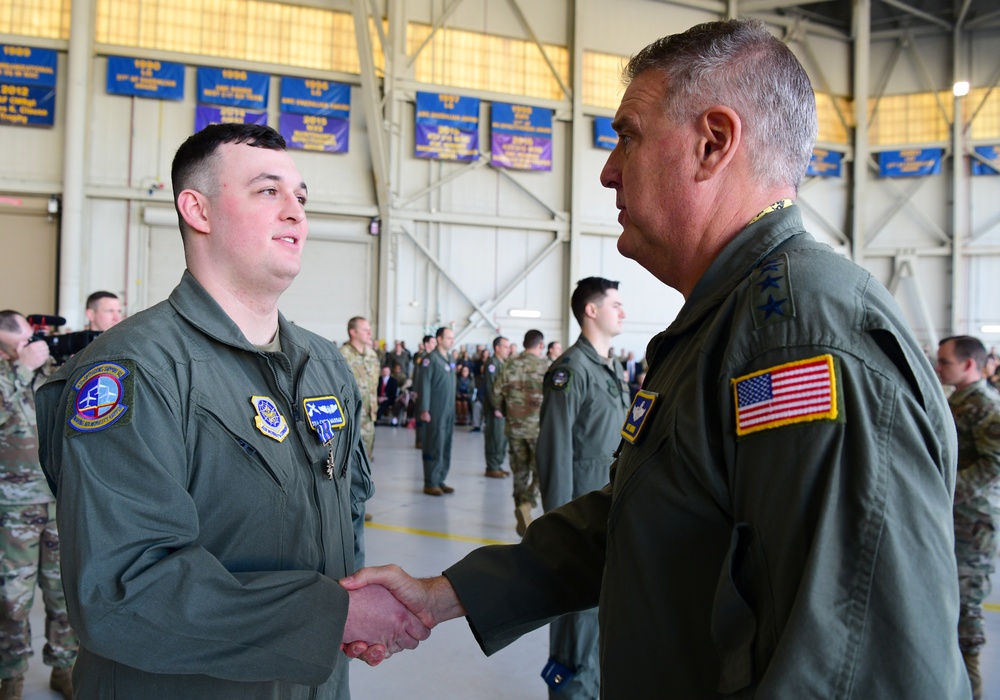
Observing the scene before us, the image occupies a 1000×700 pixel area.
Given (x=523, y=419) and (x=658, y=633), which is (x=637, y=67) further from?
(x=523, y=419)

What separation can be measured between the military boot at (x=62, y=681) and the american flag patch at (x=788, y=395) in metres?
3.68

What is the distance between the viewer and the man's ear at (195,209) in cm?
168

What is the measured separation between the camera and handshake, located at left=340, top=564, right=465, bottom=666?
5.19ft

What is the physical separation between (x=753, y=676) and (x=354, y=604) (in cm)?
99

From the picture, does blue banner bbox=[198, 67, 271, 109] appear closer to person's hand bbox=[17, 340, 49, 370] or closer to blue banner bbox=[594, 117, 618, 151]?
blue banner bbox=[594, 117, 618, 151]

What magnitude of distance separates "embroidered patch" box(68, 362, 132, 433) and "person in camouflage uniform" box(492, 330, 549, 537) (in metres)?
5.36

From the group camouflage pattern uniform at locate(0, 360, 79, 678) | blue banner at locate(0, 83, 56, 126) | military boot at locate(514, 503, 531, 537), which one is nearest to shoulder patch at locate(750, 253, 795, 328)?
camouflage pattern uniform at locate(0, 360, 79, 678)

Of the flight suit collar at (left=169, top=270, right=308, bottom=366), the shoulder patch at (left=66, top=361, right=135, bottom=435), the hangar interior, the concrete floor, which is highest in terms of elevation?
the hangar interior

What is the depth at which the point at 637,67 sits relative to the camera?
1.32 metres

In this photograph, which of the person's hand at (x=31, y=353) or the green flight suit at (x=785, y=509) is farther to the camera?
the person's hand at (x=31, y=353)

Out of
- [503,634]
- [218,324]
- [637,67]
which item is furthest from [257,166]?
[503,634]

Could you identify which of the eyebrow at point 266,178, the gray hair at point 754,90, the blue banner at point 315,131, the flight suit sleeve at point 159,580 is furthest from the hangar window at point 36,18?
the gray hair at point 754,90

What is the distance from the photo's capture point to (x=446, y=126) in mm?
14906

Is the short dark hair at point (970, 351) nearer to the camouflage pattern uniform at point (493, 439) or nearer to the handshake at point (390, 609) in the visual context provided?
the handshake at point (390, 609)
